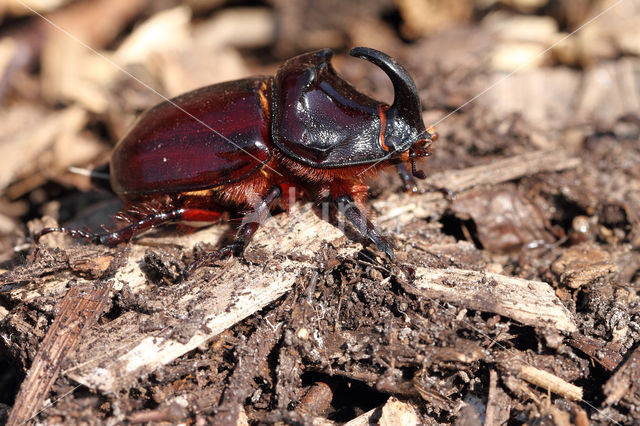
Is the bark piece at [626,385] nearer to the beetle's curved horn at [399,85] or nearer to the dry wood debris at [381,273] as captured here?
the dry wood debris at [381,273]

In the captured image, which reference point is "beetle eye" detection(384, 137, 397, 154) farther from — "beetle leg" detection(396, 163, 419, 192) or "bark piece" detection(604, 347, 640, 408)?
"bark piece" detection(604, 347, 640, 408)

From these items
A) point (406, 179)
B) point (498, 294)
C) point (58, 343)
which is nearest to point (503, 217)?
point (406, 179)

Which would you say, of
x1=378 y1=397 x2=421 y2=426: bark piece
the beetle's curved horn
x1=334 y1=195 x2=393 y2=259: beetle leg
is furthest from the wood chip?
the beetle's curved horn

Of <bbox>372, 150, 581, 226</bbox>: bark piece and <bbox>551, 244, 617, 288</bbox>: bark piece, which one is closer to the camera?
<bbox>551, 244, 617, 288</bbox>: bark piece

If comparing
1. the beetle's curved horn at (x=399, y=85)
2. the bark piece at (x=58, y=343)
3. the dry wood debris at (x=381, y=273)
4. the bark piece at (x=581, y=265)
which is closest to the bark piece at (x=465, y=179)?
the dry wood debris at (x=381, y=273)

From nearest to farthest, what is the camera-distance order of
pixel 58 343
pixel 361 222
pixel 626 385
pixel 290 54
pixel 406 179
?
pixel 626 385
pixel 58 343
pixel 361 222
pixel 406 179
pixel 290 54

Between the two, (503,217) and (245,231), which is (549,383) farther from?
(245,231)
